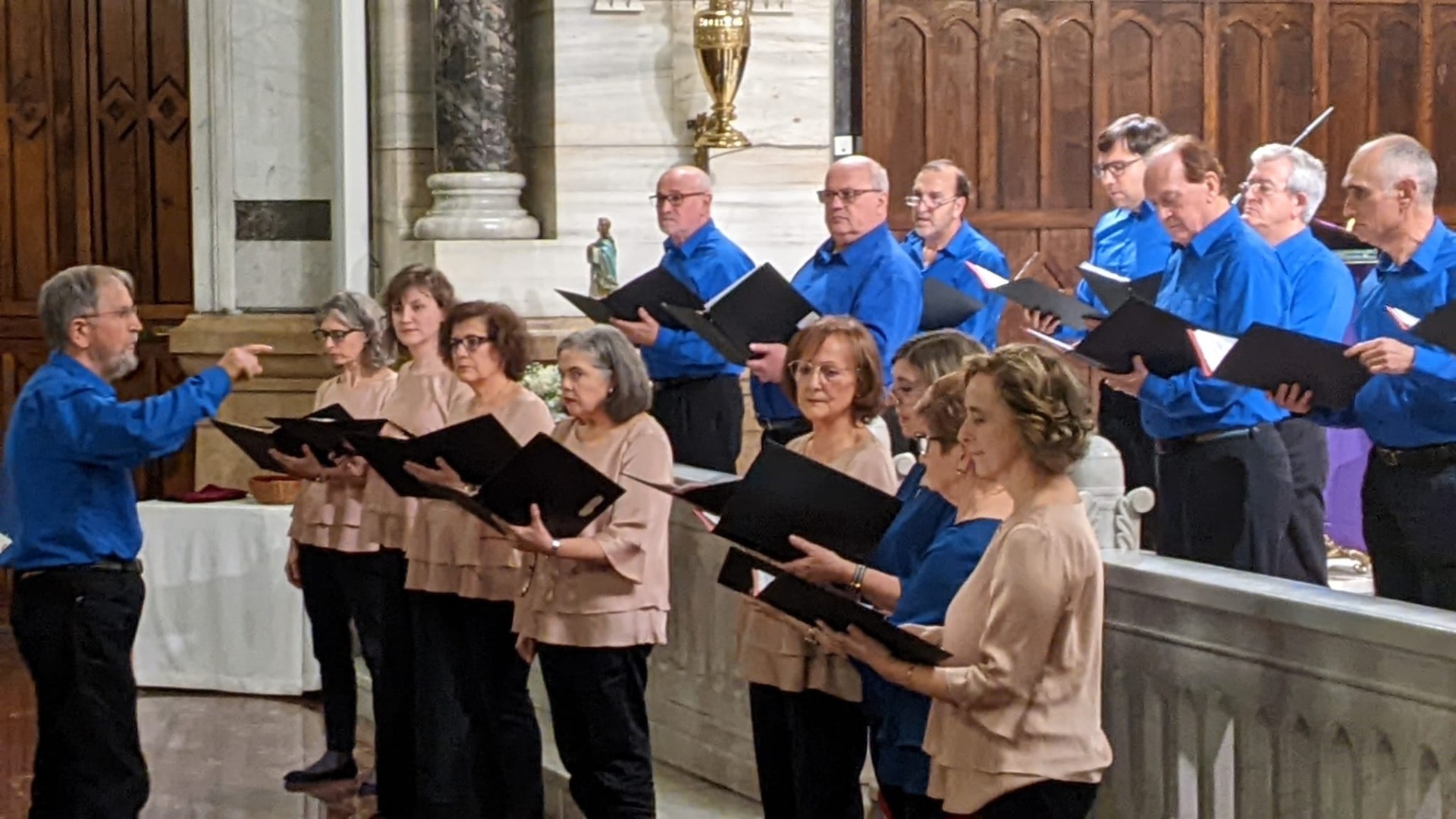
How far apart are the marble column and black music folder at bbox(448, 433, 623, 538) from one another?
3.38m

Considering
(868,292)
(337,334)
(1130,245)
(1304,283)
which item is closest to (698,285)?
(868,292)

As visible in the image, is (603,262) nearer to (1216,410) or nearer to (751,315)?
(751,315)

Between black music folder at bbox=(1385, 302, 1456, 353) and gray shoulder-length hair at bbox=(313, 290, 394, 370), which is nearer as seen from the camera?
black music folder at bbox=(1385, 302, 1456, 353)

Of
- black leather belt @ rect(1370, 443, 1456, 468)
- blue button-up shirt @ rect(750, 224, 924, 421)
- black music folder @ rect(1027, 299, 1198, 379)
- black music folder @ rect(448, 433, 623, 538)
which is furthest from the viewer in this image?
blue button-up shirt @ rect(750, 224, 924, 421)

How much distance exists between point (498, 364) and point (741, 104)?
311 centimetres

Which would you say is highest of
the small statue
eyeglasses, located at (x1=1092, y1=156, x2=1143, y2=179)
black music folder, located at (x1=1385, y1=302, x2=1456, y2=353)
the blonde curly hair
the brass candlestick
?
the brass candlestick

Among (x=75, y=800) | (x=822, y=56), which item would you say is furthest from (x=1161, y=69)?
(x=75, y=800)

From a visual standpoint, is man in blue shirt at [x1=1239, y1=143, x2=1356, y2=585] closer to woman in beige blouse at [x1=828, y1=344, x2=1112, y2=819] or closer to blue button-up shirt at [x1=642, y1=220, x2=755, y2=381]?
blue button-up shirt at [x1=642, y1=220, x2=755, y2=381]

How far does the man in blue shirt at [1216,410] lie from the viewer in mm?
4805

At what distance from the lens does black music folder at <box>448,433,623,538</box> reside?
4.29m

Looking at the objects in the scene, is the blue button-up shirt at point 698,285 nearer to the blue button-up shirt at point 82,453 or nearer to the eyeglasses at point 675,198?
the eyeglasses at point 675,198

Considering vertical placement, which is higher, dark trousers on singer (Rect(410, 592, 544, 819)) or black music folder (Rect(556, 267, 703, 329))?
black music folder (Rect(556, 267, 703, 329))

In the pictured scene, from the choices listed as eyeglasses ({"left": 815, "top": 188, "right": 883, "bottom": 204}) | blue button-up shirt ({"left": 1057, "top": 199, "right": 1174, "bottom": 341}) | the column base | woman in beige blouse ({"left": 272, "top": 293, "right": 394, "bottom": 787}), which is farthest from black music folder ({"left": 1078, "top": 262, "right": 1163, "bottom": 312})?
the column base

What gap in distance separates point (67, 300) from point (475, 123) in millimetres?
3194
